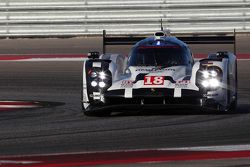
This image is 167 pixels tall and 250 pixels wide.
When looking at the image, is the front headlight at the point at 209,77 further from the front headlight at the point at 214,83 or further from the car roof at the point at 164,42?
the car roof at the point at 164,42

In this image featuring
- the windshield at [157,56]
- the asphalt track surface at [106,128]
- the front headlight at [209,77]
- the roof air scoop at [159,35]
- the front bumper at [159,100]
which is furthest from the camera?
the roof air scoop at [159,35]

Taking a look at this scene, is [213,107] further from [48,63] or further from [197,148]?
[48,63]

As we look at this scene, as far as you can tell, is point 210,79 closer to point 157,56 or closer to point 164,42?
point 157,56

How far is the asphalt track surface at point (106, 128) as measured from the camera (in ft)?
30.8

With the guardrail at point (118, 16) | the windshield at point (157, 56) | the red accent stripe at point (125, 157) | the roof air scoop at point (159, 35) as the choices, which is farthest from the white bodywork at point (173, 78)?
the guardrail at point (118, 16)

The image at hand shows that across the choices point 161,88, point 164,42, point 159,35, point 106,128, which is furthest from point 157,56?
point 106,128

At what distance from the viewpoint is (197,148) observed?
353 inches

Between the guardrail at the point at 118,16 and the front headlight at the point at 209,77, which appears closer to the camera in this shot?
the front headlight at the point at 209,77

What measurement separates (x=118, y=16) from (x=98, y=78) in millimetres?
14827

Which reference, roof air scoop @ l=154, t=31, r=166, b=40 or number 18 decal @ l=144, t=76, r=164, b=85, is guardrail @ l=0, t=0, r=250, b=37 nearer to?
roof air scoop @ l=154, t=31, r=166, b=40

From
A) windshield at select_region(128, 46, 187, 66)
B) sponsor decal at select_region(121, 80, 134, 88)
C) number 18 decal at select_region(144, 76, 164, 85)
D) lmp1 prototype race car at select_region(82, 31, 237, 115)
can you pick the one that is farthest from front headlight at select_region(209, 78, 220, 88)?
sponsor decal at select_region(121, 80, 134, 88)

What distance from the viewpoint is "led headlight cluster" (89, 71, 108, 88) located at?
12211 millimetres

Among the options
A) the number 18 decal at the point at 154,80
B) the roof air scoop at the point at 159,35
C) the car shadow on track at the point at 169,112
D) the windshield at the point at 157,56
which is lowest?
the car shadow on track at the point at 169,112

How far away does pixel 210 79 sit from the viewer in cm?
1204
